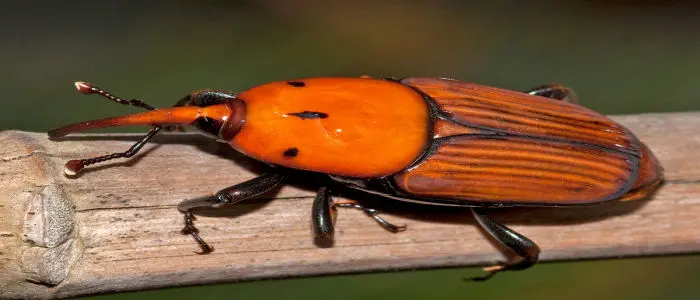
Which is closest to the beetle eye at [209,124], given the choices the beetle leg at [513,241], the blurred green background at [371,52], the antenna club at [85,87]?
the antenna club at [85,87]

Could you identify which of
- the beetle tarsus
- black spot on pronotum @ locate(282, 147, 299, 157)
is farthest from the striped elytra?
the beetle tarsus

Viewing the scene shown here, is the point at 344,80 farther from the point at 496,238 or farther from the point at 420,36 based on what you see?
the point at 420,36

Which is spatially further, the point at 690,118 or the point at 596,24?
the point at 596,24

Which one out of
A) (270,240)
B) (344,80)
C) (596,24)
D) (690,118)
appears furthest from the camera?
(596,24)

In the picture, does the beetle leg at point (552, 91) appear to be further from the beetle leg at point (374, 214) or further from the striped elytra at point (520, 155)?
the beetle leg at point (374, 214)

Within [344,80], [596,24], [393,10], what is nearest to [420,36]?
[393,10]

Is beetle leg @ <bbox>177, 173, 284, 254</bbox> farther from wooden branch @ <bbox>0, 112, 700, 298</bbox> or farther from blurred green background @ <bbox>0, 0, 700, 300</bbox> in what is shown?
blurred green background @ <bbox>0, 0, 700, 300</bbox>
